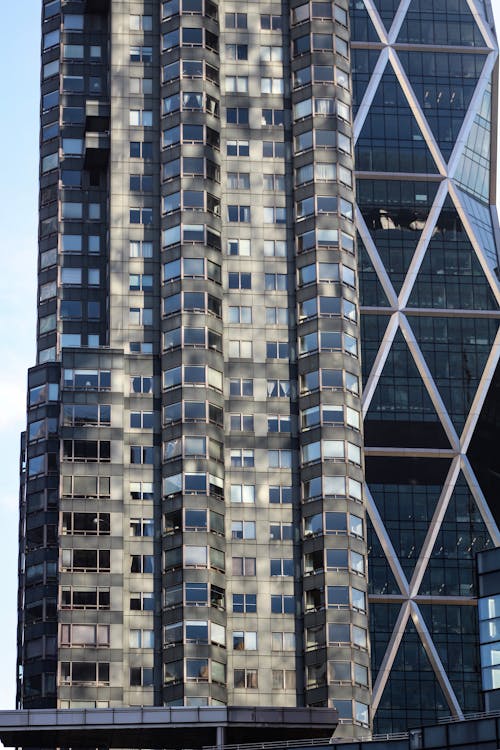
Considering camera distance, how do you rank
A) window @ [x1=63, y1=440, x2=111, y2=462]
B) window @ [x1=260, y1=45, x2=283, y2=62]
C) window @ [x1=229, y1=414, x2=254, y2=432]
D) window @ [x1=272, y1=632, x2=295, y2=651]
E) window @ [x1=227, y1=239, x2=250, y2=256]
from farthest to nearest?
window @ [x1=260, y1=45, x2=283, y2=62]
window @ [x1=227, y1=239, x2=250, y2=256]
window @ [x1=229, y1=414, x2=254, y2=432]
window @ [x1=63, y1=440, x2=111, y2=462]
window @ [x1=272, y1=632, x2=295, y2=651]

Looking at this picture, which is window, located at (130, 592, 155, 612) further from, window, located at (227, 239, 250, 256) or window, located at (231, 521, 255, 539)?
window, located at (227, 239, 250, 256)

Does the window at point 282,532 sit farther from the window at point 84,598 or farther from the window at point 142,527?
the window at point 84,598

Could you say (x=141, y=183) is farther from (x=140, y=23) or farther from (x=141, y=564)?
(x=141, y=564)

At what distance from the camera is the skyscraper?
555ft

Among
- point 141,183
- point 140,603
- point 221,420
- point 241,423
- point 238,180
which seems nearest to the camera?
point 140,603

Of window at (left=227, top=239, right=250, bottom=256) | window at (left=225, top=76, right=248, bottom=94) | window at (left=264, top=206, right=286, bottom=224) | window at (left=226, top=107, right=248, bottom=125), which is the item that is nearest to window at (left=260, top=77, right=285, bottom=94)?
window at (left=225, top=76, right=248, bottom=94)

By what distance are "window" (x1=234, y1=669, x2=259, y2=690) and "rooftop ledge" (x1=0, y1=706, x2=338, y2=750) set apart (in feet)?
82.5

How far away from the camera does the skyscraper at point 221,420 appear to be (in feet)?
555

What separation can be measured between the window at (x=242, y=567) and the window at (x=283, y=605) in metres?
3.28

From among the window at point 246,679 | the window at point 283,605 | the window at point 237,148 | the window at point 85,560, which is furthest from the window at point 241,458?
the window at point 237,148

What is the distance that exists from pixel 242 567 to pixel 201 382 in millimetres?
17273

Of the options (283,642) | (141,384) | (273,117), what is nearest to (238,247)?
(273,117)

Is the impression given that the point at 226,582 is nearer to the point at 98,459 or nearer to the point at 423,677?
the point at 98,459

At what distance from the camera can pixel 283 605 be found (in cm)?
17112
